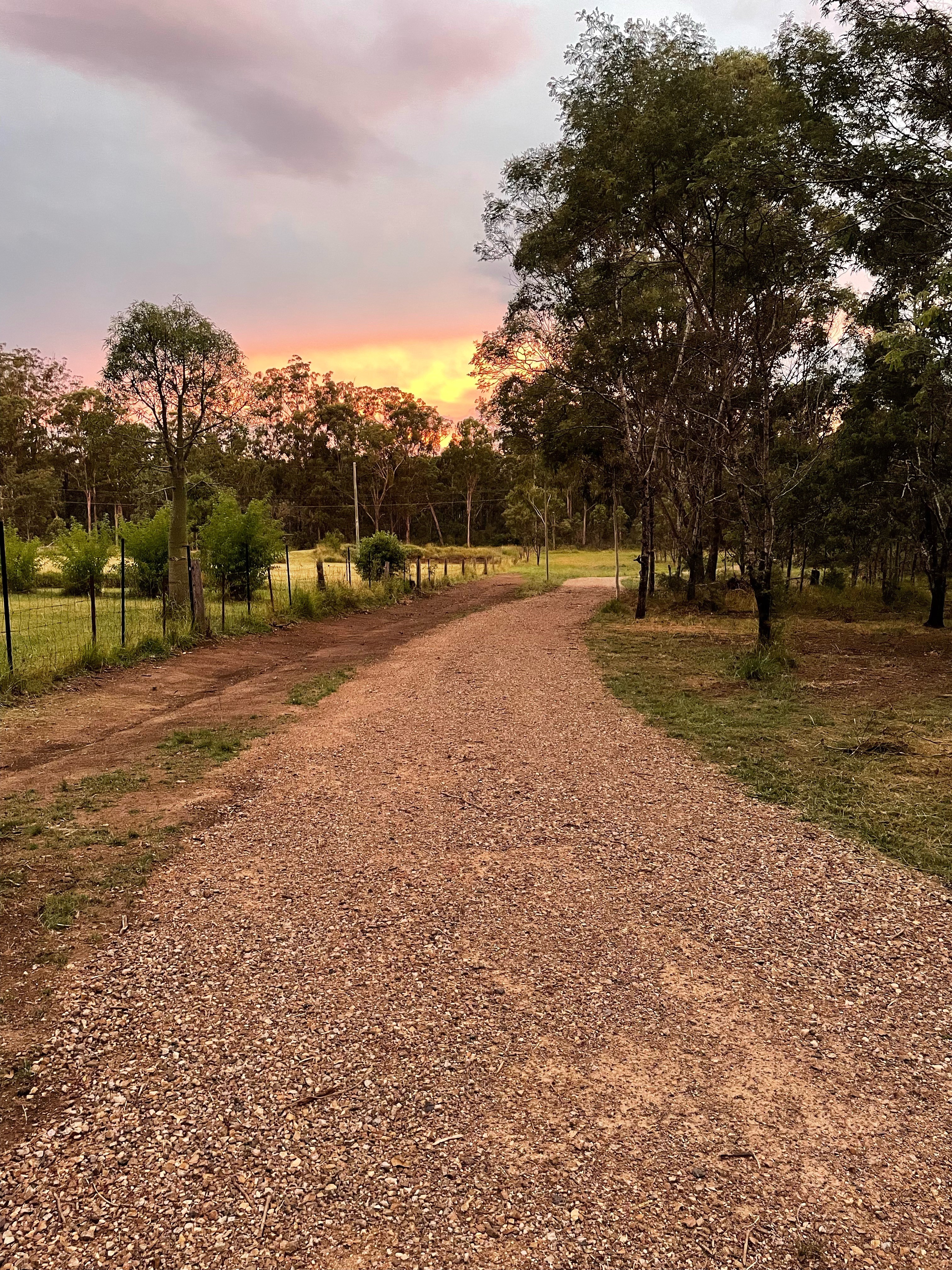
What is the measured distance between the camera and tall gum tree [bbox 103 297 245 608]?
48.7ft

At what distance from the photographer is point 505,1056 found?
10.0 ft

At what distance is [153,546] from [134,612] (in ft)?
5.23

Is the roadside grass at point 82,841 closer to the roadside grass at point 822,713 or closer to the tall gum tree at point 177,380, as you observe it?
the roadside grass at point 822,713

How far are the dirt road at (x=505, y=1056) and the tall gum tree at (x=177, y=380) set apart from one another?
39.3 feet

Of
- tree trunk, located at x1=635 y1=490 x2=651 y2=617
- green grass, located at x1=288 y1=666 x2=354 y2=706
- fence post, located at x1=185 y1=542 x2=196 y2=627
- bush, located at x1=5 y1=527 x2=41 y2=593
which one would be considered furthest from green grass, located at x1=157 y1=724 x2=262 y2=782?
bush, located at x1=5 y1=527 x2=41 y2=593

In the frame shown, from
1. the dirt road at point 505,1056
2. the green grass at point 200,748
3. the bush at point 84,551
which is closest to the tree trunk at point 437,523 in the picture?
the bush at point 84,551

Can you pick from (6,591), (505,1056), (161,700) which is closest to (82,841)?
(505,1056)

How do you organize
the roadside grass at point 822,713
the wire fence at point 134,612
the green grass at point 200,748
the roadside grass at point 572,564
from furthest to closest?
1. the roadside grass at point 572,564
2. the wire fence at point 134,612
3. the green grass at point 200,748
4. the roadside grass at point 822,713

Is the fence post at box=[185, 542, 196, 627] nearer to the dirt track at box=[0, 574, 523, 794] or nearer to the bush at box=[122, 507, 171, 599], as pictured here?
the dirt track at box=[0, 574, 523, 794]

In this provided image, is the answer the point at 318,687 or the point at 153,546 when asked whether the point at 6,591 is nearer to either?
the point at 318,687

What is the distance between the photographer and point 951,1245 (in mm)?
2244

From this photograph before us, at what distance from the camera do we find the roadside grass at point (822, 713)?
5754 mm

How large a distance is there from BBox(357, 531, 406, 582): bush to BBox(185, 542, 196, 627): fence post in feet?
31.6

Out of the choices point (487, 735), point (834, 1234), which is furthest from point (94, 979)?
point (487, 735)
